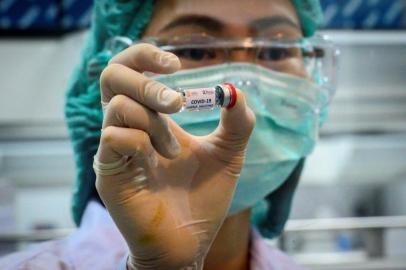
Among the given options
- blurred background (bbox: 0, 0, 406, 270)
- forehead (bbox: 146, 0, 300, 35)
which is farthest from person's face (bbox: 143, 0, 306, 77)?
blurred background (bbox: 0, 0, 406, 270)

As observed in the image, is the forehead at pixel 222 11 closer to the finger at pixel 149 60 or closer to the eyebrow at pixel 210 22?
the eyebrow at pixel 210 22

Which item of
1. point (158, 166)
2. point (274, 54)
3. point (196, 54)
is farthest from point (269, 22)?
point (158, 166)

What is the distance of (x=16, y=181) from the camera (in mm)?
2203

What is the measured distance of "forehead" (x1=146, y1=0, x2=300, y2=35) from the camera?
3.62 ft

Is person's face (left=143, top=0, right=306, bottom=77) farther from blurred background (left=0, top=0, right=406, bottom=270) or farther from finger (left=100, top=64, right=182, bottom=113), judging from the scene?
blurred background (left=0, top=0, right=406, bottom=270)

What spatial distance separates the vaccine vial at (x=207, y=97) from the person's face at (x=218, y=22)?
371mm

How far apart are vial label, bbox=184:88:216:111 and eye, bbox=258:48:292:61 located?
1.50 feet

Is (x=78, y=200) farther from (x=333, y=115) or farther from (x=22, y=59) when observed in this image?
(x=333, y=115)

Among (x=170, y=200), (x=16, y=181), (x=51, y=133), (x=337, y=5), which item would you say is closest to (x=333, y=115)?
(x=337, y=5)

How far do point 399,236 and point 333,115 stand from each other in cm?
60

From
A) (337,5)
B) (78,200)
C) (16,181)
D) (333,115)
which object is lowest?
(16,181)

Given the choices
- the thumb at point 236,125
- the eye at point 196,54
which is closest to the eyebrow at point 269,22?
the eye at point 196,54

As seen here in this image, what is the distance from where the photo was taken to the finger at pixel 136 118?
684 mm

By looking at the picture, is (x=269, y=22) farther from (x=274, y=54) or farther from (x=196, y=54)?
(x=196, y=54)
